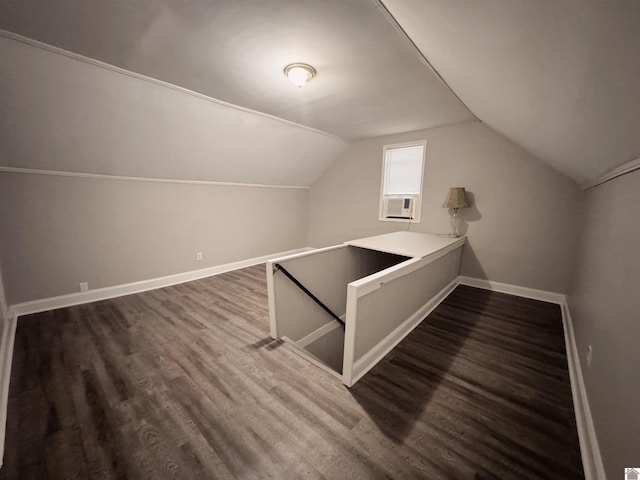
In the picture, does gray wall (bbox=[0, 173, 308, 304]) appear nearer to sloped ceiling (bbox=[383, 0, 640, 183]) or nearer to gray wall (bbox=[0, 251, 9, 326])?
gray wall (bbox=[0, 251, 9, 326])

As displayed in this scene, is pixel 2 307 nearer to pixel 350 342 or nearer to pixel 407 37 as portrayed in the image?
pixel 350 342

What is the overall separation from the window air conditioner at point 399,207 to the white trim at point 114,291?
10.4 feet

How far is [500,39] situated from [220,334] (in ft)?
9.82

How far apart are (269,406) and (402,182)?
13.6ft

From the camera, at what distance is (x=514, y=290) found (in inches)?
143

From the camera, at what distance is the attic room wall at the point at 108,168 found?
7.33 ft

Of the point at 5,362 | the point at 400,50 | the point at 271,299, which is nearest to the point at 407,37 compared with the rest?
the point at 400,50

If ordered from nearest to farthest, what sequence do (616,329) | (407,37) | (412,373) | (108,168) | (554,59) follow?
(554,59) → (616,329) → (407,37) → (412,373) → (108,168)

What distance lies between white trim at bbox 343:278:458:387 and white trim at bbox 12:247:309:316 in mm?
3296

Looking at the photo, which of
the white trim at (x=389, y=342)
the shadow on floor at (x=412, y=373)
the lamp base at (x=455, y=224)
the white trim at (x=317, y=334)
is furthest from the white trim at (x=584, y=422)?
the white trim at (x=317, y=334)

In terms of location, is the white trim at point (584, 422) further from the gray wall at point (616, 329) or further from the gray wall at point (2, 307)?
the gray wall at point (2, 307)

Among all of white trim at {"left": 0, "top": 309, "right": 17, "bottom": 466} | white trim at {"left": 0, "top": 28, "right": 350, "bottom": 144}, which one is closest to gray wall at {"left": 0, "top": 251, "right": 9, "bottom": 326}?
white trim at {"left": 0, "top": 309, "right": 17, "bottom": 466}

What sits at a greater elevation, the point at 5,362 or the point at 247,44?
the point at 247,44

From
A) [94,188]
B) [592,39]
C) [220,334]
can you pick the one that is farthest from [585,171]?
[94,188]
